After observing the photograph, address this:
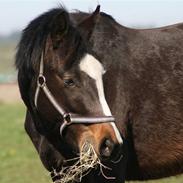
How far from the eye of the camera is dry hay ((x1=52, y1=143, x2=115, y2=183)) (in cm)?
470

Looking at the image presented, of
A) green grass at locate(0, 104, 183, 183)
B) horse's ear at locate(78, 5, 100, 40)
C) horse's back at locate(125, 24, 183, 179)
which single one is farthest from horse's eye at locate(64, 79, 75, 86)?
green grass at locate(0, 104, 183, 183)

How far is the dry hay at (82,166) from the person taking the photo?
4703 mm

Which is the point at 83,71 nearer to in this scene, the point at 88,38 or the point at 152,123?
the point at 88,38

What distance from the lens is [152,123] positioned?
217 inches

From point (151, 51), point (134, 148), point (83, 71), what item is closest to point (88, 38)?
point (83, 71)

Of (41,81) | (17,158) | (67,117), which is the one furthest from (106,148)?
(17,158)

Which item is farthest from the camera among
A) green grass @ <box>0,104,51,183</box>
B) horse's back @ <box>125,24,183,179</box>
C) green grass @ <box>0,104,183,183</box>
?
green grass @ <box>0,104,51,183</box>

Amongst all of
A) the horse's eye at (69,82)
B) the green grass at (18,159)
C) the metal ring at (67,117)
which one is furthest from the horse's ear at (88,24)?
the green grass at (18,159)

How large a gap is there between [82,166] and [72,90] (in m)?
0.73

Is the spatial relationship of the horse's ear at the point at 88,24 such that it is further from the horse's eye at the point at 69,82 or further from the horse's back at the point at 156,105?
the horse's back at the point at 156,105

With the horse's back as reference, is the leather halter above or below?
above

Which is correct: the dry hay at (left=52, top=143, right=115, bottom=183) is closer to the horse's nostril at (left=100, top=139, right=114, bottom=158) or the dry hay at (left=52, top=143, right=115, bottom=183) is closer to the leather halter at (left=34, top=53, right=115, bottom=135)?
the horse's nostril at (left=100, top=139, right=114, bottom=158)

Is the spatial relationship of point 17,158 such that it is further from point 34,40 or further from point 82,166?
point 34,40

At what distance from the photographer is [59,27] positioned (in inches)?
191
